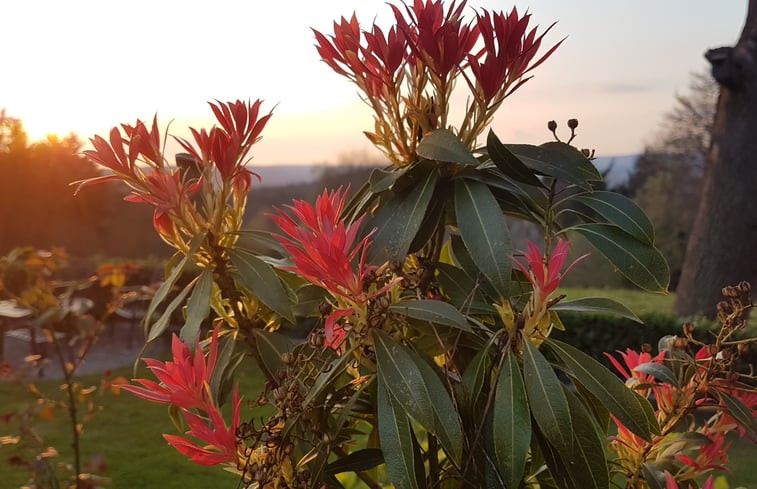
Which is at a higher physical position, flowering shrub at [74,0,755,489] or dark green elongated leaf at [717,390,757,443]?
flowering shrub at [74,0,755,489]

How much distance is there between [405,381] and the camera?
0.88 metres

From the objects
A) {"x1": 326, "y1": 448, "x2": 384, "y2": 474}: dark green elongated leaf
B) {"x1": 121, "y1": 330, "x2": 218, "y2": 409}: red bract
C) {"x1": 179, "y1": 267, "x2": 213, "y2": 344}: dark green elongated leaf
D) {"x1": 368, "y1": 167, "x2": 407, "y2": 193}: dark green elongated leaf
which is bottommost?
{"x1": 326, "y1": 448, "x2": 384, "y2": 474}: dark green elongated leaf

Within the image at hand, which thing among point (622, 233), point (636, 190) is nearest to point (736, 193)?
point (622, 233)

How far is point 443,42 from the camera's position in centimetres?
103

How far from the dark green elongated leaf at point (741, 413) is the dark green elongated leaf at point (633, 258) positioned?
0.80ft

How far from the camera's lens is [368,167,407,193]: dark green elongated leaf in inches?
41.9

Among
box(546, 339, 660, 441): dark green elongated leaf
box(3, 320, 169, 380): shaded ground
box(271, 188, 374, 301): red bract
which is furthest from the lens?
box(3, 320, 169, 380): shaded ground

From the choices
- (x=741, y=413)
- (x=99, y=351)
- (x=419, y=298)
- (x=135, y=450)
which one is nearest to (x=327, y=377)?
(x=419, y=298)

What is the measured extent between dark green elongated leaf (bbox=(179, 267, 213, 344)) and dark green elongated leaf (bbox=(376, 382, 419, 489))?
12.6 inches

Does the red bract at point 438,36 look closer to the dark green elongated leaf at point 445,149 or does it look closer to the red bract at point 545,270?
the dark green elongated leaf at point 445,149

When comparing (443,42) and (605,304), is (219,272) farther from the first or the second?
(605,304)

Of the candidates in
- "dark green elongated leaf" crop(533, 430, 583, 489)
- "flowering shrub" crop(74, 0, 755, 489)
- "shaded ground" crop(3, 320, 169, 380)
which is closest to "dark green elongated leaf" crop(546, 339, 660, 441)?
"flowering shrub" crop(74, 0, 755, 489)

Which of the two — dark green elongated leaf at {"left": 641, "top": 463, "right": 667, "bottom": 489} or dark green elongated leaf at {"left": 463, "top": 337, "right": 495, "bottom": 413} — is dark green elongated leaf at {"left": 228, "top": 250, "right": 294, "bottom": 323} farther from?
dark green elongated leaf at {"left": 641, "top": 463, "right": 667, "bottom": 489}

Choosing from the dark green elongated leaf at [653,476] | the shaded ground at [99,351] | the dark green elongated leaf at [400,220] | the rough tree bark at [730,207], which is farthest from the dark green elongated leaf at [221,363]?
the rough tree bark at [730,207]
